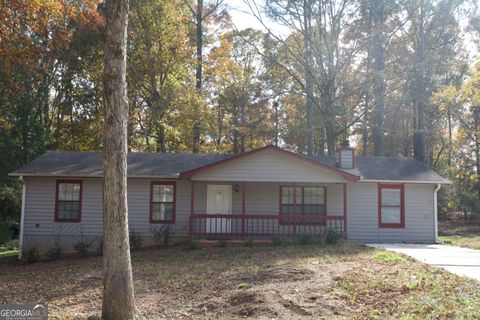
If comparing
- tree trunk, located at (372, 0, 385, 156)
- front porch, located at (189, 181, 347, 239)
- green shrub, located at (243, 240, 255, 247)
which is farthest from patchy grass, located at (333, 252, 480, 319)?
tree trunk, located at (372, 0, 385, 156)

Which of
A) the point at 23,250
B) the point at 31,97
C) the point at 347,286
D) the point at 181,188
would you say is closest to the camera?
the point at 347,286

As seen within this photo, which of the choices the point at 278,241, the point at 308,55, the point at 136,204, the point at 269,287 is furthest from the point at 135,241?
the point at 308,55

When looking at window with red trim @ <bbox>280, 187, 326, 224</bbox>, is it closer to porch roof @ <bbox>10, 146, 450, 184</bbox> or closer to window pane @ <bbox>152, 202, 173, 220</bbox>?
porch roof @ <bbox>10, 146, 450, 184</bbox>

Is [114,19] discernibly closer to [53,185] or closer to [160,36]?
[53,185]

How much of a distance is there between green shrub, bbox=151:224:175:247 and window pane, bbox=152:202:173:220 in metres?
0.42

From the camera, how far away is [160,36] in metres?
24.2

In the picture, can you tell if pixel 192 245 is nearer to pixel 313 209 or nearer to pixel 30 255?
pixel 313 209

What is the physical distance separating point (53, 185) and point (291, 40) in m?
15.7

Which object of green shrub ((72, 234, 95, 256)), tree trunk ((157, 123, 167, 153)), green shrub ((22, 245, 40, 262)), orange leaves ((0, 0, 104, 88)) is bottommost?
green shrub ((22, 245, 40, 262))

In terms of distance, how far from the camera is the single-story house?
1573 cm

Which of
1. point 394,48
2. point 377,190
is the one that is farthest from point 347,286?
point 394,48

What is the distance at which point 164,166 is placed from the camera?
17234 mm

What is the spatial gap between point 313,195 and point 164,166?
5.93 metres

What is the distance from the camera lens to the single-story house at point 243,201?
15.7m
